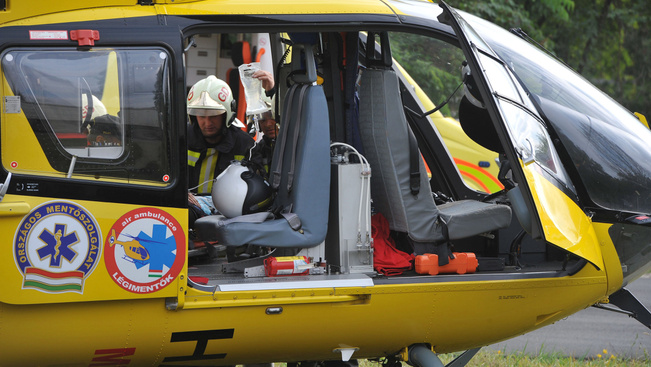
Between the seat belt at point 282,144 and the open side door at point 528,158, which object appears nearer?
the open side door at point 528,158

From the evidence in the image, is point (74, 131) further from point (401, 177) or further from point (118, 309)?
point (401, 177)

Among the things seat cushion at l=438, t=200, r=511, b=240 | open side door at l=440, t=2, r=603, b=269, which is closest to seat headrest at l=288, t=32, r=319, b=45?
open side door at l=440, t=2, r=603, b=269

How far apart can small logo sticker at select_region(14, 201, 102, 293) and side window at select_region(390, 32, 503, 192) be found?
441 centimetres

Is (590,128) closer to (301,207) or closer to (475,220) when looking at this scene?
(475,220)

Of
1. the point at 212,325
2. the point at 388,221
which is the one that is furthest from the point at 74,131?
the point at 388,221

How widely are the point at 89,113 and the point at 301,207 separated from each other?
3.96 feet

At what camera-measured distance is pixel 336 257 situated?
443 cm

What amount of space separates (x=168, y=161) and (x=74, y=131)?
1.55 feet

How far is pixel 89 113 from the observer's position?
3.84m

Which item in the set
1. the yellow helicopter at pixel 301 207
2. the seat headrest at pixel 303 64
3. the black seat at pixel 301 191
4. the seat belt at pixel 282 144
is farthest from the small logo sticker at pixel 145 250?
the seat headrest at pixel 303 64

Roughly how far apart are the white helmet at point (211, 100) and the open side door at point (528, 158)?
190 centimetres

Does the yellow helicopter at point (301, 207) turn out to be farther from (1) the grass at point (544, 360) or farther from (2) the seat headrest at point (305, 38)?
(1) the grass at point (544, 360)

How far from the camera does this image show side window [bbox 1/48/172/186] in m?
3.72

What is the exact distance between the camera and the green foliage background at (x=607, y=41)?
617 inches
